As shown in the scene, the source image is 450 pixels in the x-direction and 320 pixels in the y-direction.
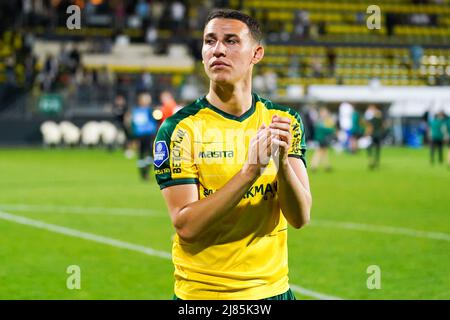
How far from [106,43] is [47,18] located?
3.54 m

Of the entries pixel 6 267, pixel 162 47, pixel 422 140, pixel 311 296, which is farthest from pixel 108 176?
pixel 422 140

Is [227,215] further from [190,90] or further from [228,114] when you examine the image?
[190,90]

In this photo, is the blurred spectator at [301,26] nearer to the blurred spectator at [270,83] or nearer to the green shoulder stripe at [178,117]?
the blurred spectator at [270,83]

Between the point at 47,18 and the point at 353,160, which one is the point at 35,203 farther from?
the point at 47,18

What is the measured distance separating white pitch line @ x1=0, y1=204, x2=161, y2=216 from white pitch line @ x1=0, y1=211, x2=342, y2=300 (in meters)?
0.78

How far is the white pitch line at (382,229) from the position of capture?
13.2 m

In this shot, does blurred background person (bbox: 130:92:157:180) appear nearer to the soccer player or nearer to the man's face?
the soccer player

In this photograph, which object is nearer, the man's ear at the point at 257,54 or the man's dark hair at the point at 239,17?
the man's dark hair at the point at 239,17

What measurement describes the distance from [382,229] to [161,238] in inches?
136

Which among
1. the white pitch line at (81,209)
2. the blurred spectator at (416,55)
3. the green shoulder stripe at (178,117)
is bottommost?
the white pitch line at (81,209)

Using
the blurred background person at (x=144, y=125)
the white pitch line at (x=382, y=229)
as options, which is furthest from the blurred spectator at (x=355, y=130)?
the white pitch line at (x=382, y=229)

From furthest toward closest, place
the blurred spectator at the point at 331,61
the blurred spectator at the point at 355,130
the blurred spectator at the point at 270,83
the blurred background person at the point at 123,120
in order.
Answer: the blurred spectator at the point at 331,61 < the blurred spectator at the point at 270,83 < the blurred spectator at the point at 355,130 < the blurred background person at the point at 123,120

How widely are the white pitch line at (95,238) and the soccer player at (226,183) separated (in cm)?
480

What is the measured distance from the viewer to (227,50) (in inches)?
155
